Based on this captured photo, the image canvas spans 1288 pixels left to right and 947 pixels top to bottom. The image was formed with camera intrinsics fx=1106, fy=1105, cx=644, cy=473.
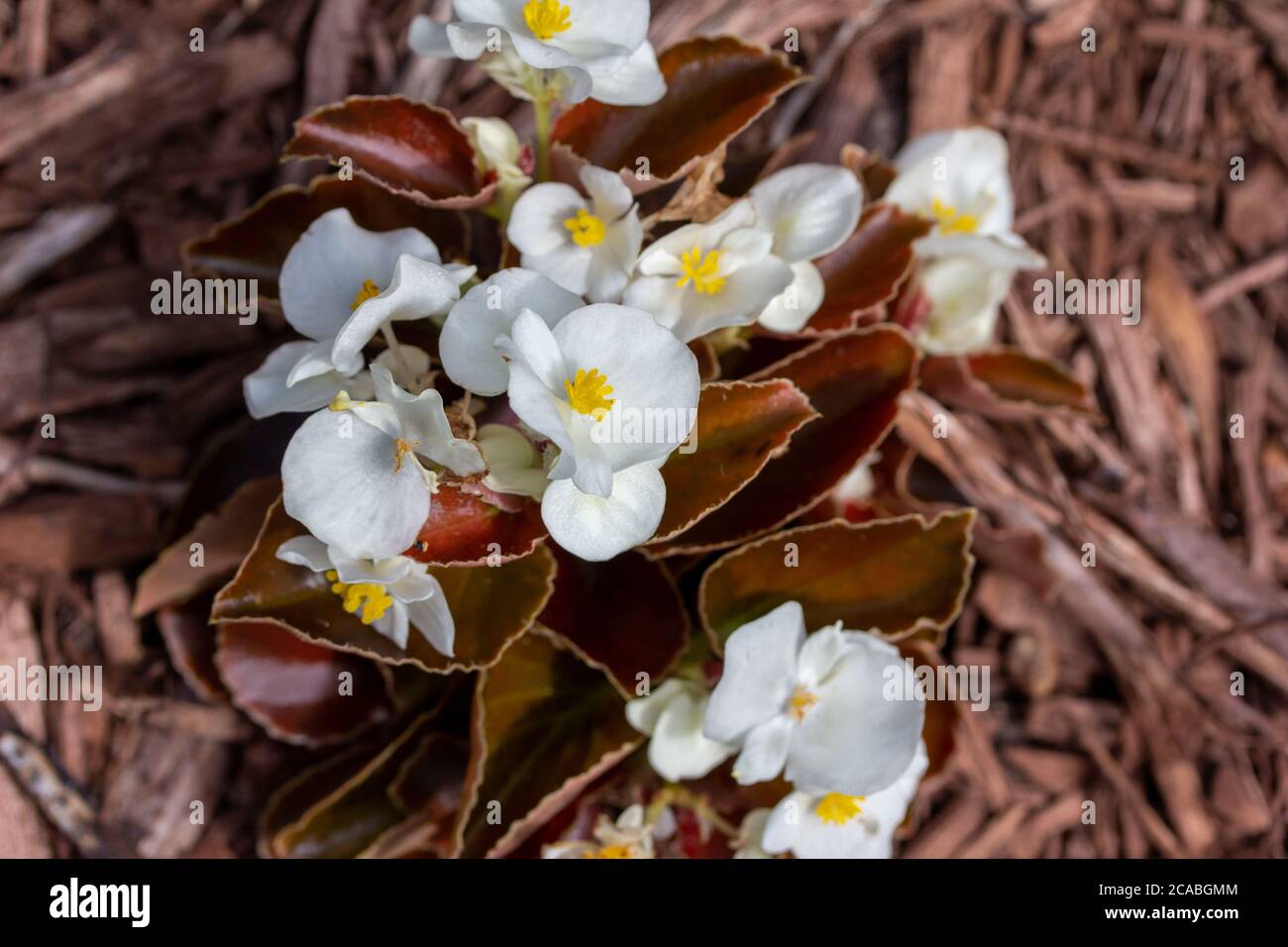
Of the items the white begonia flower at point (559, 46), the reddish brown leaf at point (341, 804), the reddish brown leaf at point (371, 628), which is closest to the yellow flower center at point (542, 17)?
the white begonia flower at point (559, 46)

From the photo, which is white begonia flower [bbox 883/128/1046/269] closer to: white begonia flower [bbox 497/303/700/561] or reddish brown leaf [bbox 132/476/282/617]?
white begonia flower [bbox 497/303/700/561]

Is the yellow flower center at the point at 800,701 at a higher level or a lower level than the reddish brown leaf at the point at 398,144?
lower

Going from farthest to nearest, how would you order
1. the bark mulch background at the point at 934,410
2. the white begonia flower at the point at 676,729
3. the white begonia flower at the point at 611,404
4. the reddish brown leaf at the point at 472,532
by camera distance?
the bark mulch background at the point at 934,410 < the white begonia flower at the point at 676,729 < the reddish brown leaf at the point at 472,532 < the white begonia flower at the point at 611,404

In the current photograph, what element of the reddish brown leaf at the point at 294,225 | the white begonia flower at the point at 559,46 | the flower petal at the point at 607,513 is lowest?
the flower petal at the point at 607,513

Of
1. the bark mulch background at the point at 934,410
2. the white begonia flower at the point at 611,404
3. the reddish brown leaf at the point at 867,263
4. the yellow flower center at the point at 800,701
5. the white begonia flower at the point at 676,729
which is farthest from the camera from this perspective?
the bark mulch background at the point at 934,410

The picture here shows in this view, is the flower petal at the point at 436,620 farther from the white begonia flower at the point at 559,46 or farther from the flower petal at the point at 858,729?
the white begonia flower at the point at 559,46

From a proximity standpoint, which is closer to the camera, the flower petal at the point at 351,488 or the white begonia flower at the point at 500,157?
the flower petal at the point at 351,488
